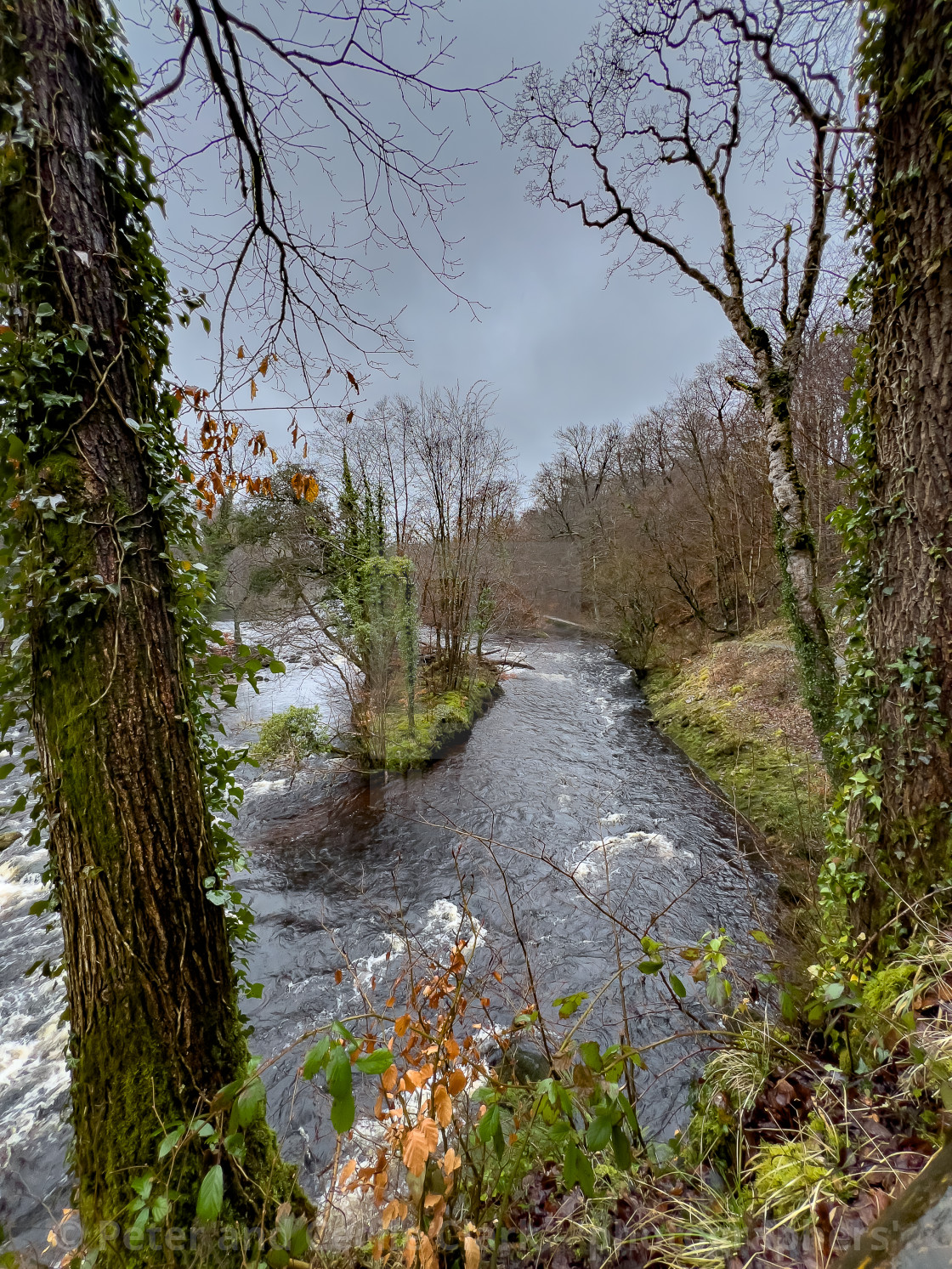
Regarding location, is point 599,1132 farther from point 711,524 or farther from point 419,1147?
point 711,524

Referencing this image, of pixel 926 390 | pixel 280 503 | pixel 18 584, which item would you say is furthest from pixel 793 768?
pixel 280 503

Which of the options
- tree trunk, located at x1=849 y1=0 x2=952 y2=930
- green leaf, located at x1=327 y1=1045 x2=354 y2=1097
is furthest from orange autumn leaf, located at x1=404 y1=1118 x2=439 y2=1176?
tree trunk, located at x1=849 y1=0 x2=952 y2=930

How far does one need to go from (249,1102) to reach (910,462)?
11.4 ft

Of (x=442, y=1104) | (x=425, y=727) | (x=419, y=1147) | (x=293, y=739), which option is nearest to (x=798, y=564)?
(x=442, y=1104)

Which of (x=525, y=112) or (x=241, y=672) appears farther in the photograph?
(x=525, y=112)

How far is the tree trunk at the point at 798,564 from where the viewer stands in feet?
17.4

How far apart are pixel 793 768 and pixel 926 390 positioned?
5.98 metres

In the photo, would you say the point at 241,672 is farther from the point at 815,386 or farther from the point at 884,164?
the point at 815,386

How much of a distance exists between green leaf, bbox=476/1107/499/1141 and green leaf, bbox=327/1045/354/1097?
1.16 feet

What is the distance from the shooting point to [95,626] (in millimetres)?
1701

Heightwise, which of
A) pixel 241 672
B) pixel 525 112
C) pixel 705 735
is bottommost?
pixel 705 735

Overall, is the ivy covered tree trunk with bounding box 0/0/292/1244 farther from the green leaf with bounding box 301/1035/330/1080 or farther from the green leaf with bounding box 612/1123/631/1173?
the green leaf with bounding box 612/1123/631/1173

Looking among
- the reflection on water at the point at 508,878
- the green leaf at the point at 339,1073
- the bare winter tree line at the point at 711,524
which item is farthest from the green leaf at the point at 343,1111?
the bare winter tree line at the point at 711,524

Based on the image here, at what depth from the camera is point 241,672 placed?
7.47ft
